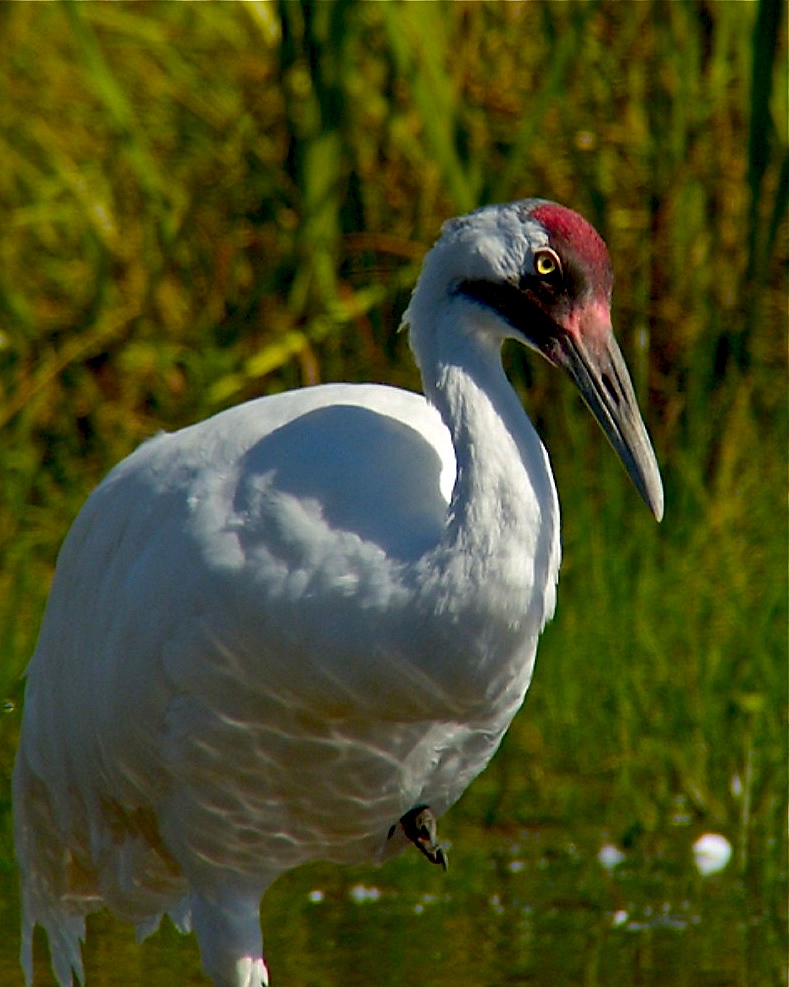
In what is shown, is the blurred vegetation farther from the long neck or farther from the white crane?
the long neck

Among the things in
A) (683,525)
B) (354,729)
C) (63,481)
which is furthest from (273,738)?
(63,481)

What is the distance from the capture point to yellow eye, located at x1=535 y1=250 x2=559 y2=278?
309 cm

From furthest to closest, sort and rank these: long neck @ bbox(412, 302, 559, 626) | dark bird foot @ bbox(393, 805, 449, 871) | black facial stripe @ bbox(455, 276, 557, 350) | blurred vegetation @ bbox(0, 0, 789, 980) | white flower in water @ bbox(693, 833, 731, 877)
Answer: blurred vegetation @ bbox(0, 0, 789, 980)
white flower in water @ bbox(693, 833, 731, 877)
dark bird foot @ bbox(393, 805, 449, 871)
black facial stripe @ bbox(455, 276, 557, 350)
long neck @ bbox(412, 302, 559, 626)

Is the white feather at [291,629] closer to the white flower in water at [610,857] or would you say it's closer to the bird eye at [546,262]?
the bird eye at [546,262]

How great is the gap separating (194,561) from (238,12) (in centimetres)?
396

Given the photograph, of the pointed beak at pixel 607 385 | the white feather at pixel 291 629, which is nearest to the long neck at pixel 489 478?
the white feather at pixel 291 629

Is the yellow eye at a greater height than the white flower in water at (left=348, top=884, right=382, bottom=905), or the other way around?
the yellow eye

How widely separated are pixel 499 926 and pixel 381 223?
2.87 metres

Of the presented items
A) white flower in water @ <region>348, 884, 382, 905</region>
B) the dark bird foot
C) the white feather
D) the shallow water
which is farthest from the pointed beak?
white flower in water @ <region>348, 884, 382, 905</region>

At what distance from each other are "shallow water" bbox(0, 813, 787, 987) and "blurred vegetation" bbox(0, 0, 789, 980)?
91 cm

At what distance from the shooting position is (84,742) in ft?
12.1

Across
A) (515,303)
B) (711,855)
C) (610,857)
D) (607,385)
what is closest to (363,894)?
(610,857)

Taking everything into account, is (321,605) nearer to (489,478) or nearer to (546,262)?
(489,478)

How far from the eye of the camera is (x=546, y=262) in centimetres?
310
